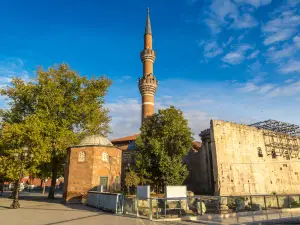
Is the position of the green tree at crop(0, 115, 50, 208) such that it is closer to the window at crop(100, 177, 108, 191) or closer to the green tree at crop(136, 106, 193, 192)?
the window at crop(100, 177, 108, 191)

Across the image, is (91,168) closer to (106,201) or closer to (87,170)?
(87,170)

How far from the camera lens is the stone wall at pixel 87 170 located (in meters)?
17.0

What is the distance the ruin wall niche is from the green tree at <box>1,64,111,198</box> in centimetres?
1203

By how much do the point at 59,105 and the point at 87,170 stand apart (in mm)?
7173

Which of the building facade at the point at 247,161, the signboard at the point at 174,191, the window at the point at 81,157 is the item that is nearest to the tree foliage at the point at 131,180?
the window at the point at 81,157

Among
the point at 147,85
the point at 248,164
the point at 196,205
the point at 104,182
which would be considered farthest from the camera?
the point at 147,85

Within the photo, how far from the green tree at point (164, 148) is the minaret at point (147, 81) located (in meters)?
8.73

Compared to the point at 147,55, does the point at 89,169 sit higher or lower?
lower

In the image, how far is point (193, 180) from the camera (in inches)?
1085

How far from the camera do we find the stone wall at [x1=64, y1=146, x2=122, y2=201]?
17031 mm

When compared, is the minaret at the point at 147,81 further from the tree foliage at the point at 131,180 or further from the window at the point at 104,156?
the window at the point at 104,156

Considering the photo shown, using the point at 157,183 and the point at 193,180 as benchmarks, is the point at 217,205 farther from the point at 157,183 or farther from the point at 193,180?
the point at 193,180

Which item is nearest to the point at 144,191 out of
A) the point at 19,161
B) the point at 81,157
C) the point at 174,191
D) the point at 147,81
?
the point at 174,191

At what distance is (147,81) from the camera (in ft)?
107
